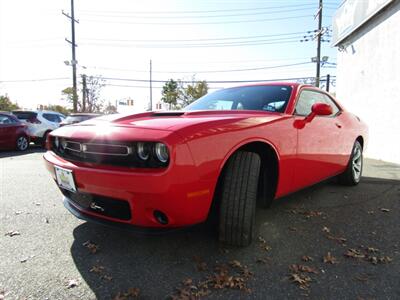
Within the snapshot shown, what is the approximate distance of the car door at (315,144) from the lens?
301cm

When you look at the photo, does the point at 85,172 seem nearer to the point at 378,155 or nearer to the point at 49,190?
the point at 49,190

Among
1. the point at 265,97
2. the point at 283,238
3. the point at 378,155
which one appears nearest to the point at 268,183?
the point at 283,238

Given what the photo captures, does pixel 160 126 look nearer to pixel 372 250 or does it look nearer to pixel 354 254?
pixel 354 254

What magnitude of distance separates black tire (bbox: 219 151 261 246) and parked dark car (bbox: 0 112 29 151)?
9.46 metres

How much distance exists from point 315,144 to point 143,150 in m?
1.99

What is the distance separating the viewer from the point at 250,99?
3.34 m

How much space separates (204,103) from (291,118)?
3.58ft

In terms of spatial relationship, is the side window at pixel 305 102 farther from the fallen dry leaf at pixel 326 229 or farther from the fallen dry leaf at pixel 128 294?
the fallen dry leaf at pixel 128 294

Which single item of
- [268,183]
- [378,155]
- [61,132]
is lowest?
[378,155]

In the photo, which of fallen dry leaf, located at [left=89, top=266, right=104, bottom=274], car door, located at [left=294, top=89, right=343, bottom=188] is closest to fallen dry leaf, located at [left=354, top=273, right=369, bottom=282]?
car door, located at [left=294, top=89, right=343, bottom=188]

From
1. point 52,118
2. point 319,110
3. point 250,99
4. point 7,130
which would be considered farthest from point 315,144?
point 52,118

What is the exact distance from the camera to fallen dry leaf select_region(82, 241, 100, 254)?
2415mm

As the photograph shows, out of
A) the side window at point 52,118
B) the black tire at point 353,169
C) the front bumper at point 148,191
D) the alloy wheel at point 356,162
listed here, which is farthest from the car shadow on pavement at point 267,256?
the side window at point 52,118

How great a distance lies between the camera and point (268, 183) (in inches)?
111
